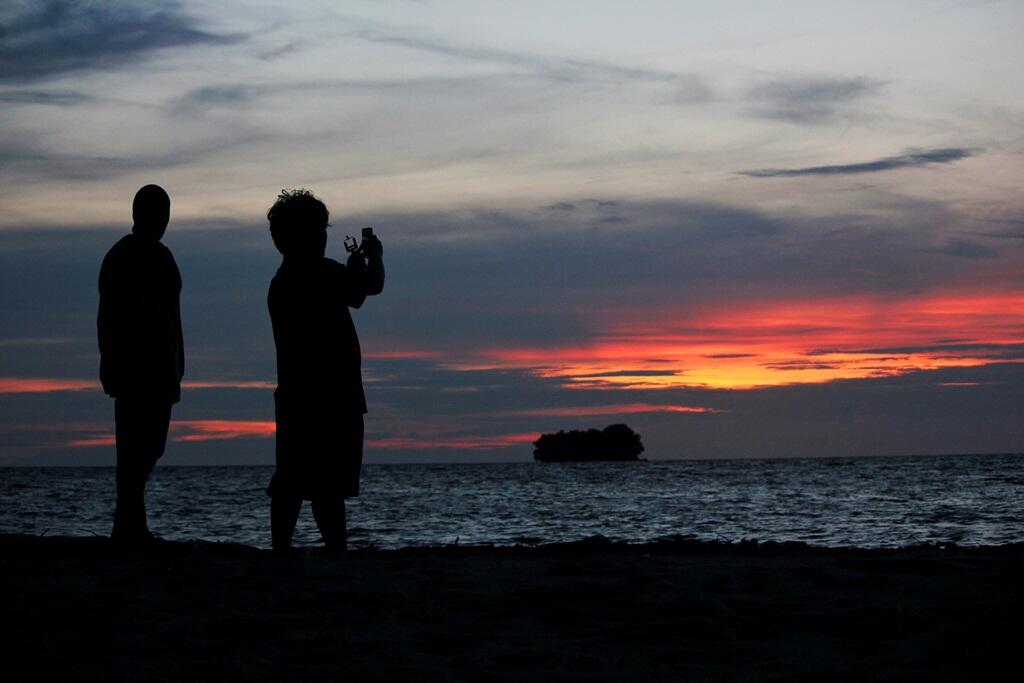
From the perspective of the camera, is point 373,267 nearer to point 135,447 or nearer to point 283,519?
point 283,519

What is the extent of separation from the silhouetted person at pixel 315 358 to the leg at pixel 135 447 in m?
0.74

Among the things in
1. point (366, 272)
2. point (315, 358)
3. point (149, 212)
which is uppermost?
point (149, 212)

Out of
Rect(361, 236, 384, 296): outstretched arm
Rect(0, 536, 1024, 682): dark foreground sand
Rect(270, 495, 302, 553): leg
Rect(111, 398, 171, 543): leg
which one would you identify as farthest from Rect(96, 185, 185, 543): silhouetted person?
Rect(361, 236, 384, 296): outstretched arm

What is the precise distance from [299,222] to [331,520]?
1761 mm

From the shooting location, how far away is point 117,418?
6.51 meters

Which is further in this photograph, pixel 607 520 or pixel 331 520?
pixel 607 520

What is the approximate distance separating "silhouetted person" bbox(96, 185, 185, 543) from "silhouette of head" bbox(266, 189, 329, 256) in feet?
2.62

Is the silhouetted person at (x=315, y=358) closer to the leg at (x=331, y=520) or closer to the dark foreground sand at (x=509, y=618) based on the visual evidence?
the leg at (x=331, y=520)

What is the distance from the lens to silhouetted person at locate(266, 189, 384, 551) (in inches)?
246

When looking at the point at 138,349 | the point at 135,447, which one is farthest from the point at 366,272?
the point at 135,447

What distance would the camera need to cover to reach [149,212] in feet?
21.8

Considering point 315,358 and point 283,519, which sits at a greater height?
point 315,358

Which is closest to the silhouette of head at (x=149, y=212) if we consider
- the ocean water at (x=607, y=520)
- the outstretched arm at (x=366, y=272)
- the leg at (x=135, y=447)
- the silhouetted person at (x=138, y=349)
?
the silhouetted person at (x=138, y=349)

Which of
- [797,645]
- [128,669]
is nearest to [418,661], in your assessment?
[128,669]
